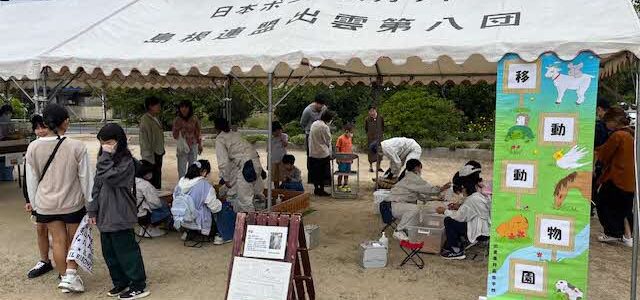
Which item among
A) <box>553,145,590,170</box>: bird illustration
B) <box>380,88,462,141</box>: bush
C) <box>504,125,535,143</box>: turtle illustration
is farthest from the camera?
<box>380,88,462,141</box>: bush

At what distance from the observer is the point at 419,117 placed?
14.6 metres

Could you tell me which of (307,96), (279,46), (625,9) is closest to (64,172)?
(279,46)

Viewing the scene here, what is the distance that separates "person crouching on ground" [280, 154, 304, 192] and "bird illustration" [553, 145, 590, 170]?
14.9 ft

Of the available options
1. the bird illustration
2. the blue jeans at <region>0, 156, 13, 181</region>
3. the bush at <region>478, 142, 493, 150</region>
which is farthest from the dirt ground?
the bush at <region>478, 142, 493, 150</region>

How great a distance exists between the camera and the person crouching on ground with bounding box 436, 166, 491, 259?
4.89 meters

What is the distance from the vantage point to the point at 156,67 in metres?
4.80

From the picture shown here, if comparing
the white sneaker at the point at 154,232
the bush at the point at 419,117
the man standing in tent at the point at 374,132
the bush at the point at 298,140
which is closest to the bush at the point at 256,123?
the bush at the point at 298,140

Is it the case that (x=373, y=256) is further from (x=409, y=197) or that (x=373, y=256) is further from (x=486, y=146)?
(x=486, y=146)

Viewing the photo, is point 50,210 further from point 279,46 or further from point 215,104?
point 215,104

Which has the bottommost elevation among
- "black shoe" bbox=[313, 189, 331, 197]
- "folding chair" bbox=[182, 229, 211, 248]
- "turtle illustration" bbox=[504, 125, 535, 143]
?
"folding chair" bbox=[182, 229, 211, 248]

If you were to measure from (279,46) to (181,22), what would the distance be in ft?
5.75

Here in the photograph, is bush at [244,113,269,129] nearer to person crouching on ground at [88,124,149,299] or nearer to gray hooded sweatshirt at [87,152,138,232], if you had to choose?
person crouching on ground at [88,124,149,299]

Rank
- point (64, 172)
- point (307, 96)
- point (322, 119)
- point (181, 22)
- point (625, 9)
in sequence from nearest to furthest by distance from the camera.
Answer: point (625, 9) → point (64, 172) → point (181, 22) → point (322, 119) → point (307, 96)

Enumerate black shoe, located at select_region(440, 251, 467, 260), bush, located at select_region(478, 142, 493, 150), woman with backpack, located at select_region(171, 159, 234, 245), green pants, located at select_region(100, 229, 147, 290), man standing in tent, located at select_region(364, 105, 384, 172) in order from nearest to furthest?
green pants, located at select_region(100, 229, 147, 290) → black shoe, located at select_region(440, 251, 467, 260) → woman with backpack, located at select_region(171, 159, 234, 245) → man standing in tent, located at select_region(364, 105, 384, 172) → bush, located at select_region(478, 142, 493, 150)
